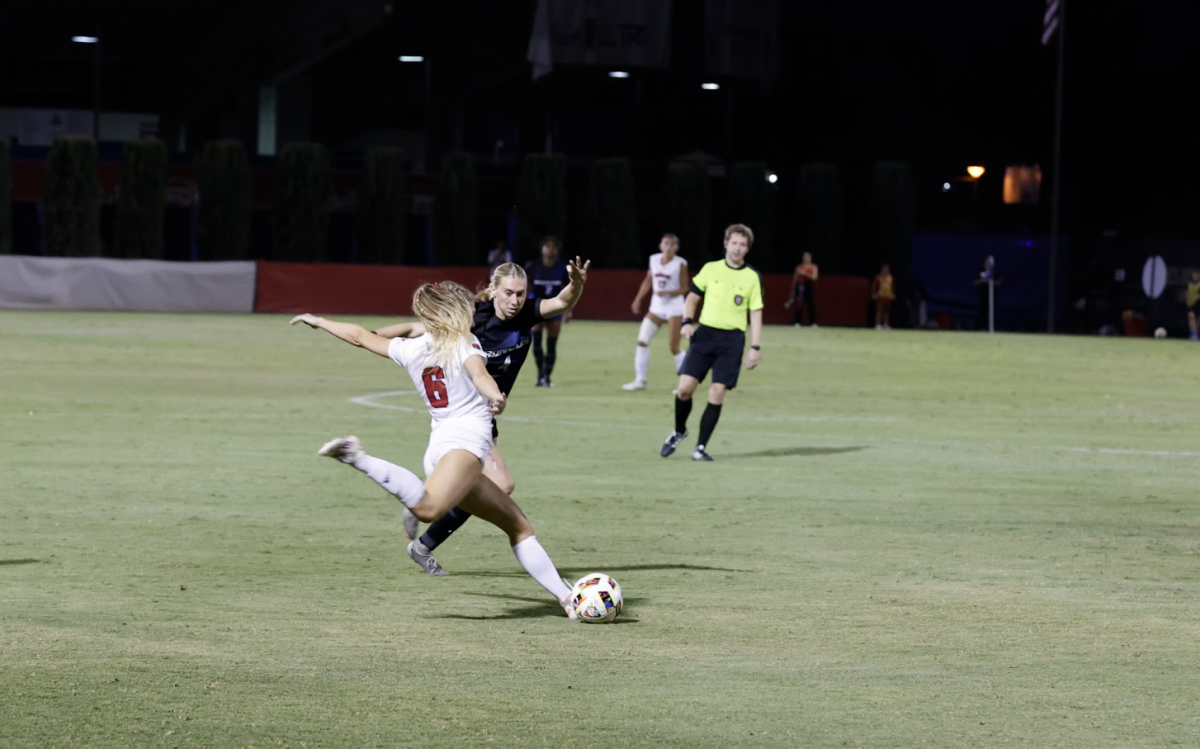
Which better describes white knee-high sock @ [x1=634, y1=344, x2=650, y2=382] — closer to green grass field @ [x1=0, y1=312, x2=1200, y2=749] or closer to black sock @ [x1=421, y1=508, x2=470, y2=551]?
green grass field @ [x1=0, y1=312, x2=1200, y2=749]

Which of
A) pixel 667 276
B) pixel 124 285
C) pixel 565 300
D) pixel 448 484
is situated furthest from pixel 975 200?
pixel 448 484

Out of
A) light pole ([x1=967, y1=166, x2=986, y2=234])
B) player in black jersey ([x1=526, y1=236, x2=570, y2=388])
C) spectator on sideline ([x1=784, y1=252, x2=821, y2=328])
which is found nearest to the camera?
player in black jersey ([x1=526, y1=236, x2=570, y2=388])

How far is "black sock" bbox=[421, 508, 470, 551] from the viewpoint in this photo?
382 inches

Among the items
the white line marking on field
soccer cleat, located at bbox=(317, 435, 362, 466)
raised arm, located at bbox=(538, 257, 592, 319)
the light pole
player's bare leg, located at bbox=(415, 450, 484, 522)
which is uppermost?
the light pole

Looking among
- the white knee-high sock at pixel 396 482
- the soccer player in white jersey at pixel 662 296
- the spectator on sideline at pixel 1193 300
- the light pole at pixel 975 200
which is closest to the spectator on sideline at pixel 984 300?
the spectator on sideline at pixel 1193 300

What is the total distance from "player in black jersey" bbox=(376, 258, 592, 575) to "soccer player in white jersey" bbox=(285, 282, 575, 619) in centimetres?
68

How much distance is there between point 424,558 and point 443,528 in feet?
0.71

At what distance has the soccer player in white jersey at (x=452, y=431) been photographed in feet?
27.7

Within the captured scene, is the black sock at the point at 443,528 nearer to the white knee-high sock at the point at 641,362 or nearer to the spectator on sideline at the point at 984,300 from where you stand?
the white knee-high sock at the point at 641,362

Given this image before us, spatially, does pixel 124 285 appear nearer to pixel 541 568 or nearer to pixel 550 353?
pixel 550 353

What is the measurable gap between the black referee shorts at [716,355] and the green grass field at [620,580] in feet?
2.83

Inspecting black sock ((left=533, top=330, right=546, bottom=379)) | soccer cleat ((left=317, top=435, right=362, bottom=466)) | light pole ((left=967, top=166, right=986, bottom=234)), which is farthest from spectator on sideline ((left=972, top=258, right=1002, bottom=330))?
soccer cleat ((left=317, top=435, right=362, bottom=466))

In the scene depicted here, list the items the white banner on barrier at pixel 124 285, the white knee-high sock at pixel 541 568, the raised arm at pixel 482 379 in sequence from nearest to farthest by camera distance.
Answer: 1. the raised arm at pixel 482 379
2. the white knee-high sock at pixel 541 568
3. the white banner on barrier at pixel 124 285

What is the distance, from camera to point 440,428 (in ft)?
28.5
